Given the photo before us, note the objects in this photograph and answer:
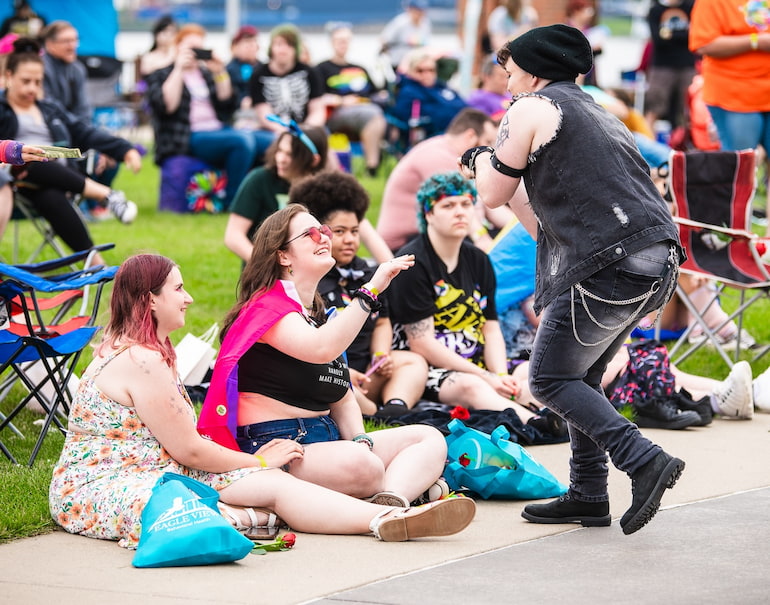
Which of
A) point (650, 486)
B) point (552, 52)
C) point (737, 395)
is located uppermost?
point (552, 52)

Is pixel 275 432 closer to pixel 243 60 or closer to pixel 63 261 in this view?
pixel 63 261

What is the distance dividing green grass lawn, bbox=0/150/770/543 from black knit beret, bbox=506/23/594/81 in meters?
1.52

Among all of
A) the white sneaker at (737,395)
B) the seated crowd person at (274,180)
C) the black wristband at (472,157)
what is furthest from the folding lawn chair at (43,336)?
the white sneaker at (737,395)

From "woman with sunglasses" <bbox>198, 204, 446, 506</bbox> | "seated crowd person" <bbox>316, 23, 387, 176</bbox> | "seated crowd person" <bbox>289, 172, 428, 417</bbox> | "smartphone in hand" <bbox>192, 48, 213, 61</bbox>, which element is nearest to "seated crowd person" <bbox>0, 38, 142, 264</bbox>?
"seated crowd person" <bbox>289, 172, 428, 417</bbox>

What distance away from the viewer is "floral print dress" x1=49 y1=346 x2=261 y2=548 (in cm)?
411

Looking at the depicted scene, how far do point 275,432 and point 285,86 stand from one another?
330 inches

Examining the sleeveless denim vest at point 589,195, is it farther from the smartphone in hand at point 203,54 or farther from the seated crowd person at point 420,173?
the smartphone in hand at point 203,54

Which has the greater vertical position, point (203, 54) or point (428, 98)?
point (203, 54)

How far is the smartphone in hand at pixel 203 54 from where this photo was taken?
11966 millimetres

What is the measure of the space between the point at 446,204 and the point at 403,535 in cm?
244

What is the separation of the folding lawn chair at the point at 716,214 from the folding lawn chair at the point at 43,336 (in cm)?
331

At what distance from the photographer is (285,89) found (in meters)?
12.4

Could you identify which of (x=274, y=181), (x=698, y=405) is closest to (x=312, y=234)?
(x=698, y=405)

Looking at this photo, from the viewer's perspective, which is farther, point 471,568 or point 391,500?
point 391,500
